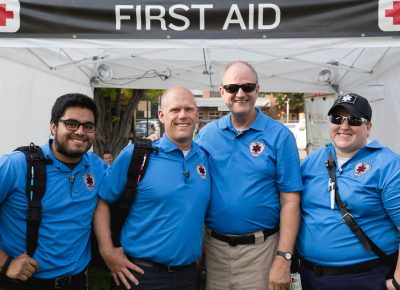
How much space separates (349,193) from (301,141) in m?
17.5

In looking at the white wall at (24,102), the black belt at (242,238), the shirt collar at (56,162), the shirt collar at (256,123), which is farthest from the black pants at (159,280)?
the white wall at (24,102)

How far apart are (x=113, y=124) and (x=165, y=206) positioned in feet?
27.6

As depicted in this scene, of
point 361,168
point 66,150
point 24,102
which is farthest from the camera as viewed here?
point 24,102

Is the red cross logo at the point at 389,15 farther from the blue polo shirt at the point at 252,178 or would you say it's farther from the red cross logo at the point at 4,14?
the red cross logo at the point at 4,14

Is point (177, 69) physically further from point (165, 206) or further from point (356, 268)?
point (356, 268)

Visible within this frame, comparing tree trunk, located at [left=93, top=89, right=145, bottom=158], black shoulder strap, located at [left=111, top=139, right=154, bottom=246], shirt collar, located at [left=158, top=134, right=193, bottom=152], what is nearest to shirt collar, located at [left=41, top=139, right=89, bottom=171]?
black shoulder strap, located at [left=111, top=139, right=154, bottom=246]

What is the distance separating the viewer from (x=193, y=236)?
242 centimetres

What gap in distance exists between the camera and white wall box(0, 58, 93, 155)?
420 cm

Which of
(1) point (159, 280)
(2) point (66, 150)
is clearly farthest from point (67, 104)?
(1) point (159, 280)

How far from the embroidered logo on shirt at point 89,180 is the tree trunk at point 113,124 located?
7.16m

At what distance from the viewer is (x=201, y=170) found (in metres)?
2.54

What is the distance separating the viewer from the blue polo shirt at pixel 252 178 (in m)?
2.54

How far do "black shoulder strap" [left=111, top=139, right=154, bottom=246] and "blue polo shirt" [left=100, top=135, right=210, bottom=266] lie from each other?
29 mm

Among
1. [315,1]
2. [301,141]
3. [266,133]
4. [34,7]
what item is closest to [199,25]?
[315,1]
